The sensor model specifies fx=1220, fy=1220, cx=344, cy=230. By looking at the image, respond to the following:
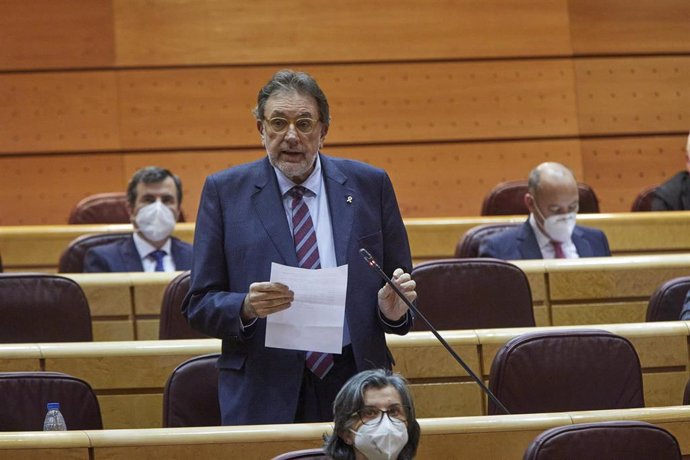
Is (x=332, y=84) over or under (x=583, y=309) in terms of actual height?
over

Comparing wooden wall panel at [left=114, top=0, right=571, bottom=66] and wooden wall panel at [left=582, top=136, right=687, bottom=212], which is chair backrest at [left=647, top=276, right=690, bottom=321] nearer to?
wooden wall panel at [left=582, top=136, right=687, bottom=212]

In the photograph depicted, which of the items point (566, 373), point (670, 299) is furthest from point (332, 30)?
point (566, 373)

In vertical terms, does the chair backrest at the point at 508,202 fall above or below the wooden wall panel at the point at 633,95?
below

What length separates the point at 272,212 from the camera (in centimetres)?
237

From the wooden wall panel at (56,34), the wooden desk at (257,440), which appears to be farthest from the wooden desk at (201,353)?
the wooden wall panel at (56,34)

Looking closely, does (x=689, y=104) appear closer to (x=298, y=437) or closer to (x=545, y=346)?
(x=545, y=346)

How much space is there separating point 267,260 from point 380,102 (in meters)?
3.54

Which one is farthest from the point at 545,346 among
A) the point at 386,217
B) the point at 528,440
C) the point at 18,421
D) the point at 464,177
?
the point at 464,177

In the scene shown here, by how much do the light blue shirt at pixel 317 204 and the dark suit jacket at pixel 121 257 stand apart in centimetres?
186

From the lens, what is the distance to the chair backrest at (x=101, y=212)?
4.88 meters

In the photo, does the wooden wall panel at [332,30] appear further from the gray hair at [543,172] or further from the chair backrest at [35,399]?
the chair backrest at [35,399]

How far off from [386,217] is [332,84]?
3.42 m

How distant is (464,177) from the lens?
584 cm

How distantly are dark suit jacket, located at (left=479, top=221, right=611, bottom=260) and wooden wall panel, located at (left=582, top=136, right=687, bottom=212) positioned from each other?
1.64 m
